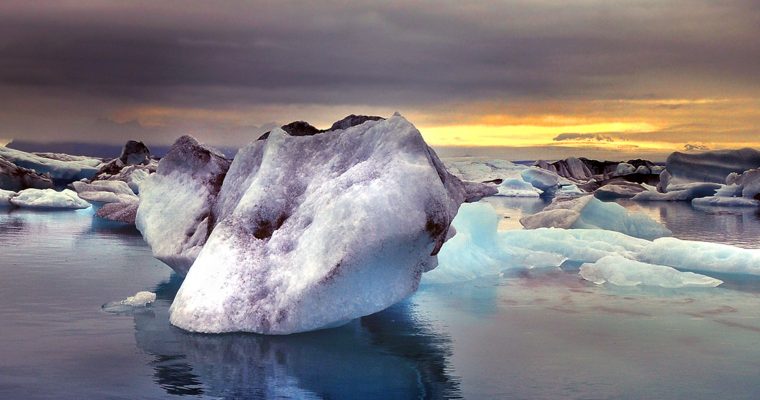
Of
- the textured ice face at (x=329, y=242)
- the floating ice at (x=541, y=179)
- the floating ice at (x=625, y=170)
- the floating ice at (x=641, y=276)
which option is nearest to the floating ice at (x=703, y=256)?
the floating ice at (x=641, y=276)

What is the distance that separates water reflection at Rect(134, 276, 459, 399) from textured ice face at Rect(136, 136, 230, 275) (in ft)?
4.44

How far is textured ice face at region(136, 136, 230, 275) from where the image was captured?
28.7 ft

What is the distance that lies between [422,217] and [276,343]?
146 centimetres

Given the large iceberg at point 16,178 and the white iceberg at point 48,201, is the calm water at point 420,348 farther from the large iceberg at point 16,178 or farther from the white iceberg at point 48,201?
the large iceberg at point 16,178

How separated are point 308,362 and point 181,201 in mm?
3875

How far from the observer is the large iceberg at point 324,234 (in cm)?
648

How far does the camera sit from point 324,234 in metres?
6.64

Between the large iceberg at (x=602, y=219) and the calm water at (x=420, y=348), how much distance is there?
25.8 feet

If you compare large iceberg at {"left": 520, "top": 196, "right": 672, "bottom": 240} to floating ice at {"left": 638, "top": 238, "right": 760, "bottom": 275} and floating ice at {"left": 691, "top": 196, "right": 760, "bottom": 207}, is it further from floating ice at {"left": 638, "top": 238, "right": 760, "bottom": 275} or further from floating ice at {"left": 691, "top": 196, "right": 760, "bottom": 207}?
floating ice at {"left": 691, "top": 196, "right": 760, "bottom": 207}

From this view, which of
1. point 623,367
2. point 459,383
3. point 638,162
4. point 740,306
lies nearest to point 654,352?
point 623,367

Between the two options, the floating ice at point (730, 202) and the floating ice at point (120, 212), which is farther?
the floating ice at point (730, 202)

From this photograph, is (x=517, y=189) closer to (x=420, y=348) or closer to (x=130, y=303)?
(x=130, y=303)

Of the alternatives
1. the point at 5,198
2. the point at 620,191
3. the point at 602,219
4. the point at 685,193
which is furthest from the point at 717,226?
the point at 620,191

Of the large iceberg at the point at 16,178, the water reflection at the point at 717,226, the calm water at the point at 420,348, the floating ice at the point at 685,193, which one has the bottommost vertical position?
the calm water at the point at 420,348
